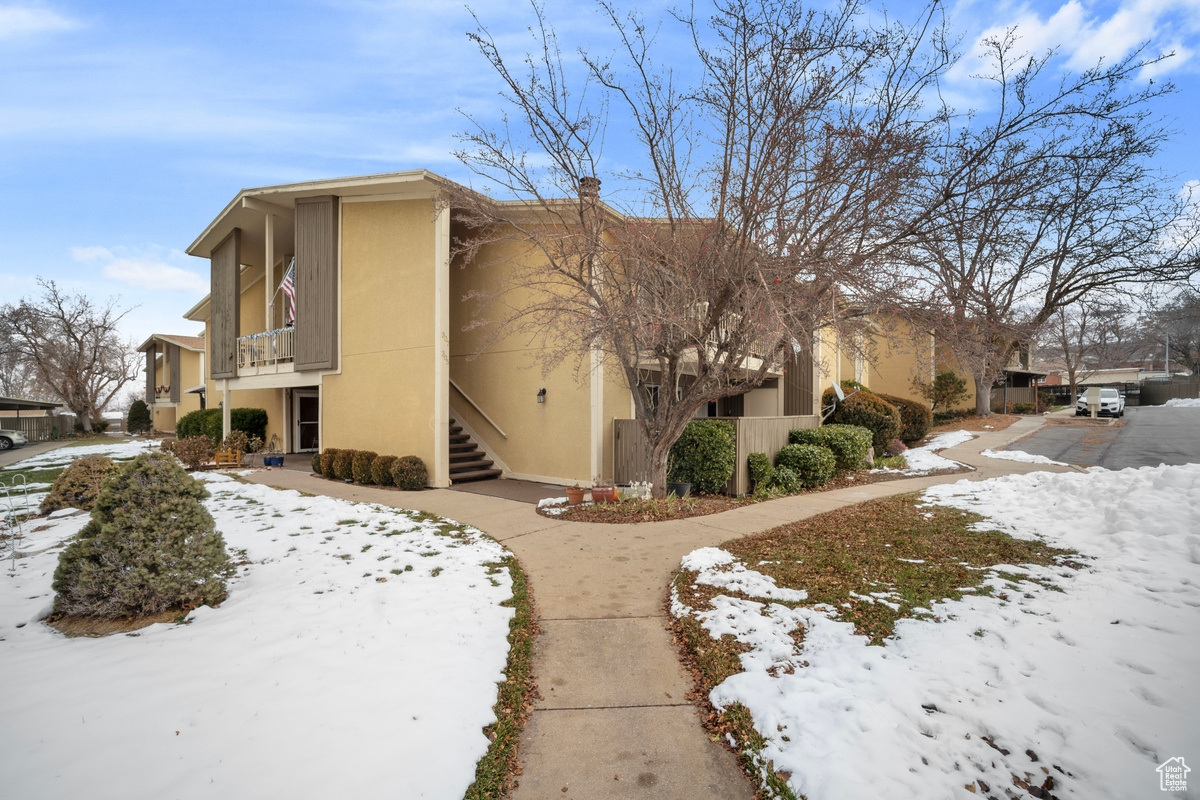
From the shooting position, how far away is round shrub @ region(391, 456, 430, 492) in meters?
10.6

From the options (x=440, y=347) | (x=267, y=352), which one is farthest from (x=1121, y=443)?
(x=267, y=352)

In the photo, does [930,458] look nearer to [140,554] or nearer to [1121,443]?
[1121,443]

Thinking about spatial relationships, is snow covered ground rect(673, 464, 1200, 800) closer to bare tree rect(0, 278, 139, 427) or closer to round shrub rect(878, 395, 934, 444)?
round shrub rect(878, 395, 934, 444)

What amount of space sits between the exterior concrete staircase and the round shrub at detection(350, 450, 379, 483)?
1624 millimetres

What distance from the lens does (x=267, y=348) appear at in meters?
14.1

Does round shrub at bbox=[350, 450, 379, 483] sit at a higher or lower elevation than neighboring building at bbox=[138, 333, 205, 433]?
lower

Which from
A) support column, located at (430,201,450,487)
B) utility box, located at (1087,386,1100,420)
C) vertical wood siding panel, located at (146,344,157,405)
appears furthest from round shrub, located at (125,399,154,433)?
utility box, located at (1087,386,1100,420)

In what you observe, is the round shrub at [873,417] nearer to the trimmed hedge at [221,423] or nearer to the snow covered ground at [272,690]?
the snow covered ground at [272,690]

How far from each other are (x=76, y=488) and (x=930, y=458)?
17.9 metres

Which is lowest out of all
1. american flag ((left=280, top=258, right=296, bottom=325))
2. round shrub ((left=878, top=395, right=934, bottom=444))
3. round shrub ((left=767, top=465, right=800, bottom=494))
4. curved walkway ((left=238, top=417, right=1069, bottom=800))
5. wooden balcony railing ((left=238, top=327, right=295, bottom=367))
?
curved walkway ((left=238, top=417, right=1069, bottom=800))

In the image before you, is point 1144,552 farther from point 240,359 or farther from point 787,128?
point 240,359

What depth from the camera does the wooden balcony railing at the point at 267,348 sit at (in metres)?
13.8

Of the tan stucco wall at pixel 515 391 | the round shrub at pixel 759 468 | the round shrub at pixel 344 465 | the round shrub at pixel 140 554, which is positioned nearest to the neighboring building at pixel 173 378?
the round shrub at pixel 344 465

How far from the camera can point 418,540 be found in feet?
22.9
